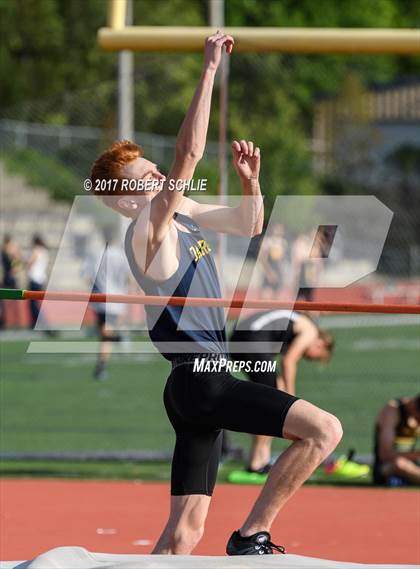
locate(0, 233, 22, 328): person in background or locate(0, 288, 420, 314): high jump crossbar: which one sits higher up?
locate(0, 288, 420, 314): high jump crossbar

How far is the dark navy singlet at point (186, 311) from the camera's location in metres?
5.64

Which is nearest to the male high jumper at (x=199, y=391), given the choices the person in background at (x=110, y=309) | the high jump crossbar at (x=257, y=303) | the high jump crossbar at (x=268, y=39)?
the high jump crossbar at (x=257, y=303)

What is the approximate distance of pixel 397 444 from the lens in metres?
9.99

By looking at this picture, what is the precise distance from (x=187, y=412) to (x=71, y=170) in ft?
84.1

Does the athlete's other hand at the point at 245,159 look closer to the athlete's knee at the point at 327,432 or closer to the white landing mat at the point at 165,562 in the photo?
the athlete's knee at the point at 327,432

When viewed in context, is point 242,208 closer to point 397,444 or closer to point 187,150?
point 187,150

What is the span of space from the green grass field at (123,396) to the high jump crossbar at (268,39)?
11.3ft

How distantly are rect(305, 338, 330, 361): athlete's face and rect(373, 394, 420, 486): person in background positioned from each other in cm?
68

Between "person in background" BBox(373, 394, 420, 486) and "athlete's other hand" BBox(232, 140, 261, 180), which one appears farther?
"person in background" BBox(373, 394, 420, 486)

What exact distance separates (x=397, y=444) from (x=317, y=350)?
96 centimetres

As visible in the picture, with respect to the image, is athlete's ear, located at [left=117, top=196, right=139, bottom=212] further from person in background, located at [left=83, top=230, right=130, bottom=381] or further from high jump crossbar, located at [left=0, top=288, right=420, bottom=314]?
person in background, located at [left=83, top=230, right=130, bottom=381]

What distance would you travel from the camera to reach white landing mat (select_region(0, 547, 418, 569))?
5.37 m

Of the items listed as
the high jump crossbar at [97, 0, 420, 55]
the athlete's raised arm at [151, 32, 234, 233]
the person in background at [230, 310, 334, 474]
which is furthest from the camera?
the high jump crossbar at [97, 0, 420, 55]

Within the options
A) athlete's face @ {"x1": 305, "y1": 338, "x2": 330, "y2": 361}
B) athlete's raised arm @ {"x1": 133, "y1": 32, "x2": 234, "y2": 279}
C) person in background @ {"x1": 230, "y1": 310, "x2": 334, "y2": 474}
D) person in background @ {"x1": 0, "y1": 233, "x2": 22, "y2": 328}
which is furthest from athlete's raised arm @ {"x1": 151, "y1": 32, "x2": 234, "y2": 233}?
person in background @ {"x1": 0, "y1": 233, "x2": 22, "y2": 328}
